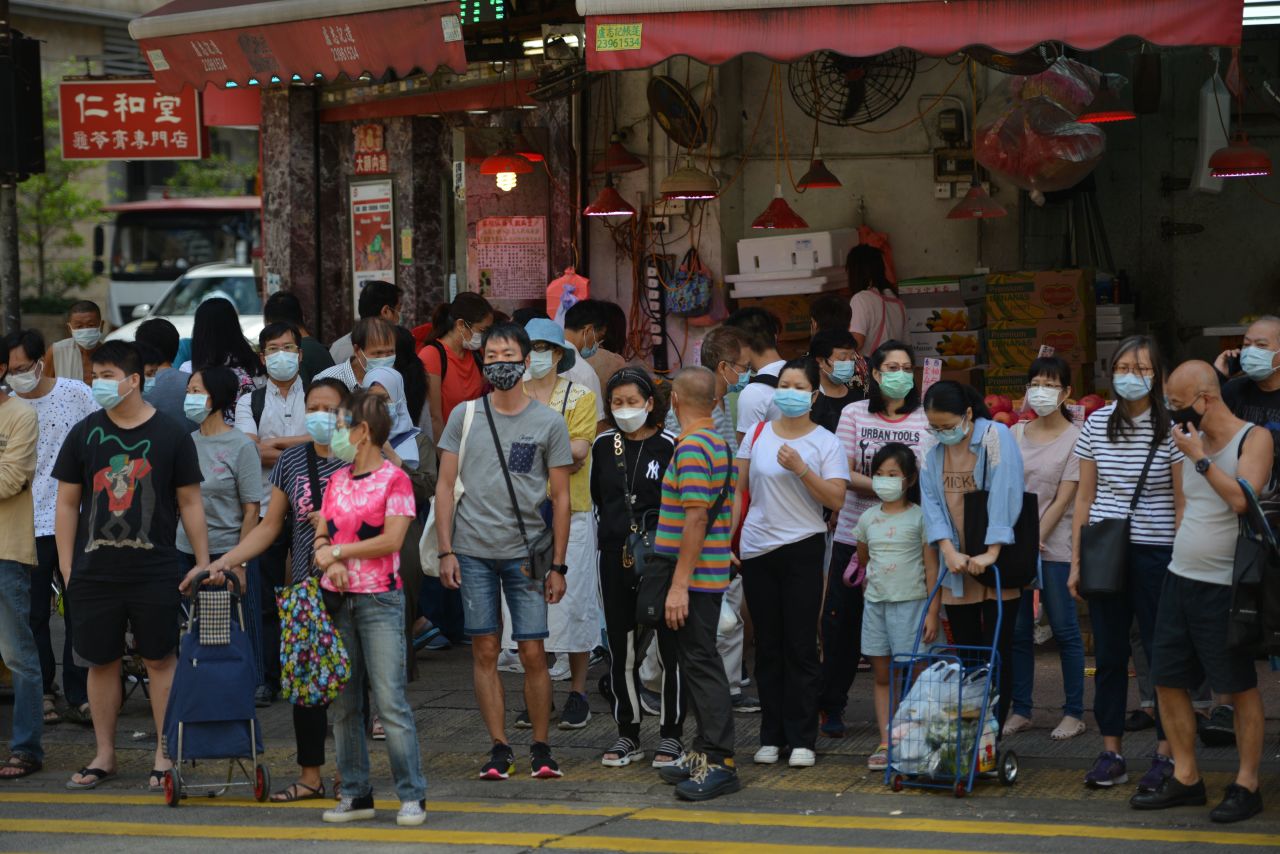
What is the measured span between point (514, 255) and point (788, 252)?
212cm

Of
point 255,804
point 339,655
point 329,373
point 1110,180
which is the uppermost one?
point 1110,180

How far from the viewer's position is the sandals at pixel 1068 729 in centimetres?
768

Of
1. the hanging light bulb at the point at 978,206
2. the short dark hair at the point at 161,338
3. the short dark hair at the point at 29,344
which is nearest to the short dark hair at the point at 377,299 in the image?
the short dark hair at the point at 161,338

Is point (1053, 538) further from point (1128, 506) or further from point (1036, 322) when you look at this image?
point (1036, 322)

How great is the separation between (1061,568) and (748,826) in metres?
2.21

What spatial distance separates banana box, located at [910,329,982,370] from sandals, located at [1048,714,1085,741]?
4.59m

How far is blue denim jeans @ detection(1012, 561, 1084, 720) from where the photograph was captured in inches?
303

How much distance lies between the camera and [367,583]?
21.0ft

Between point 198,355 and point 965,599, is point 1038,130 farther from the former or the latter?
point 198,355

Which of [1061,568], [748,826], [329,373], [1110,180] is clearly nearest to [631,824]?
[748,826]

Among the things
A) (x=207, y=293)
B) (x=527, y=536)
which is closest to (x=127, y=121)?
(x=527, y=536)

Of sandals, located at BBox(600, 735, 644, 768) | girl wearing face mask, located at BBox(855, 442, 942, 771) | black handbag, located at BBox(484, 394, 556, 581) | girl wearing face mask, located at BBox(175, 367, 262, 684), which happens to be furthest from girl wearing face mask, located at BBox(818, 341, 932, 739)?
girl wearing face mask, located at BBox(175, 367, 262, 684)

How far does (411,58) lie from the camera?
10.4 meters

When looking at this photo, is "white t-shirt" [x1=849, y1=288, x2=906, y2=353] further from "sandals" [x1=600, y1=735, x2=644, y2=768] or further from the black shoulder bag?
"sandals" [x1=600, y1=735, x2=644, y2=768]
